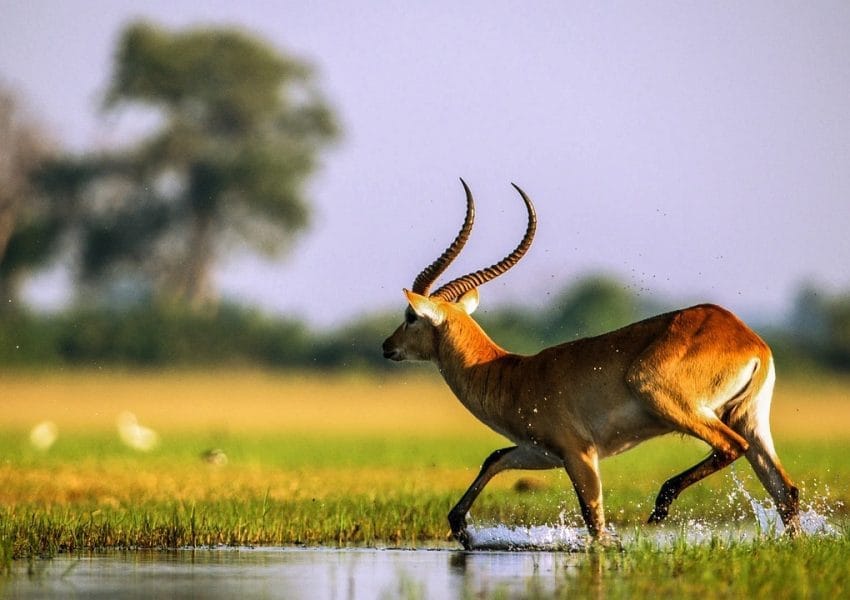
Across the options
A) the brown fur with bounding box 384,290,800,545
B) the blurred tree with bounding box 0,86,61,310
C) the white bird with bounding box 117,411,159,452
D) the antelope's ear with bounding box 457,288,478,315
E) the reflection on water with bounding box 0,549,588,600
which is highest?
the blurred tree with bounding box 0,86,61,310

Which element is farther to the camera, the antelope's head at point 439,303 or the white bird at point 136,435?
the white bird at point 136,435

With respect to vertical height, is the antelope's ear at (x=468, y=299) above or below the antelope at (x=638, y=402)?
above

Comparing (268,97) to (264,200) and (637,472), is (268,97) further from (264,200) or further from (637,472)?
(637,472)

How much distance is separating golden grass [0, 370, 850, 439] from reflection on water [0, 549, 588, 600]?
55.6ft

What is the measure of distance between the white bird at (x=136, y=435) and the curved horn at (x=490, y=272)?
10.4 metres

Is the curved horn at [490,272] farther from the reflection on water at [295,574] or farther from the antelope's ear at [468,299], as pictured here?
the reflection on water at [295,574]

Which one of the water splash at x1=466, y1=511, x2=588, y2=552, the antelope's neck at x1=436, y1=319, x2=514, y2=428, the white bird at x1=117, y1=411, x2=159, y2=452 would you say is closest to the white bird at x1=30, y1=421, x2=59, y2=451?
the white bird at x1=117, y1=411, x2=159, y2=452

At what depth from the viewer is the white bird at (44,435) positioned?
2153cm

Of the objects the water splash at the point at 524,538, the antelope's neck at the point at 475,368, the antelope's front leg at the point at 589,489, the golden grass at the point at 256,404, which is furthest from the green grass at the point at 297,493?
the golden grass at the point at 256,404

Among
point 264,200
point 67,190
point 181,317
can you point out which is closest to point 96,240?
point 67,190

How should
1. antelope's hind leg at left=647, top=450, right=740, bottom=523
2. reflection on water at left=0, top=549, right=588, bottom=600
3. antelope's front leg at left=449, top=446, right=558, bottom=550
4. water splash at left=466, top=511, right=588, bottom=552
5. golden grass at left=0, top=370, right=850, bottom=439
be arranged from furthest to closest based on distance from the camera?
golden grass at left=0, top=370, right=850, bottom=439 < antelope's front leg at left=449, top=446, right=558, bottom=550 < water splash at left=466, top=511, right=588, bottom=552 < antelope's hind leg at left=647, top=450, right=740, bottom=523 < reflection on water at left=0, top=549, right=588, bottom=600

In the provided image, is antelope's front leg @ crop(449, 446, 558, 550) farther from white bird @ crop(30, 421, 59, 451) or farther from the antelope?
white bird @ crop(30, 421, 59, 451)

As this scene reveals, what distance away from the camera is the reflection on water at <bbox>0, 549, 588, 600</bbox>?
25.3 feet

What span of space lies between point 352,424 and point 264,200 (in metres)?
12.5
